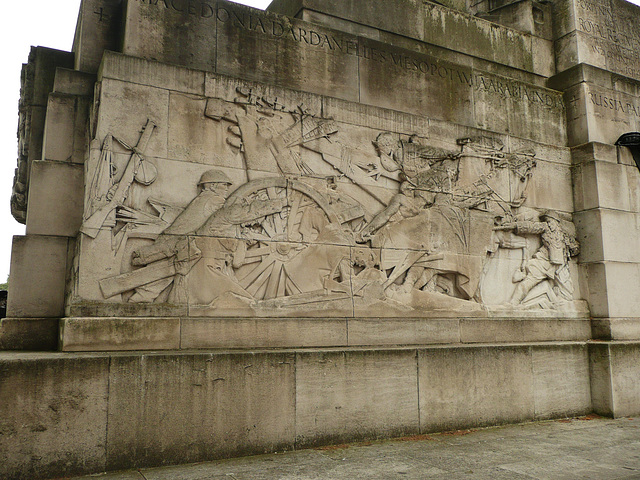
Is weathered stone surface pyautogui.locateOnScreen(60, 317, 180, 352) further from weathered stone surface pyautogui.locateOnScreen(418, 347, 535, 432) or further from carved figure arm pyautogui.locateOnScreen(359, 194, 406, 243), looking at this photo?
weathered stone surface pyautogui.locateOnScreen(418, 347, 535, 432)

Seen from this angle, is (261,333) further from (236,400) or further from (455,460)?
(455,460)

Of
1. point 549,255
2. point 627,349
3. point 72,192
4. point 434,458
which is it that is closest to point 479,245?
point 549,255

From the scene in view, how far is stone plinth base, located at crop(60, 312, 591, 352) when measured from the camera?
7.45 meters

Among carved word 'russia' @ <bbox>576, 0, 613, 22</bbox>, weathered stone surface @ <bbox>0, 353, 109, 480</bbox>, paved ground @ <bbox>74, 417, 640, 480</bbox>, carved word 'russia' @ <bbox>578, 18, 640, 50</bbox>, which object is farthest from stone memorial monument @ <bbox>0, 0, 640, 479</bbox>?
carved word 'russia' @ <bbox>576, 0, 613, 22</bbox>

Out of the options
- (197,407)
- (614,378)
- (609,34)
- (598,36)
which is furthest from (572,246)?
(197,407)

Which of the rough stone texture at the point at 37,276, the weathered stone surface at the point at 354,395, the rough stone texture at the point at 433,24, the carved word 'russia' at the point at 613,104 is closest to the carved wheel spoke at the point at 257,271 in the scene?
the weathered stone surface at the point at 354,395

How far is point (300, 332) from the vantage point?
8664 millimetres

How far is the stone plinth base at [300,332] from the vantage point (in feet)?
24.4

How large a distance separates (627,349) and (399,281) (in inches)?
190

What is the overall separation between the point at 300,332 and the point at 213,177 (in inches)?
106

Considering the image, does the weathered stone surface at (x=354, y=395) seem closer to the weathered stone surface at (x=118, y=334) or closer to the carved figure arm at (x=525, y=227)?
the weathered stone surface at (x=118, y=334)

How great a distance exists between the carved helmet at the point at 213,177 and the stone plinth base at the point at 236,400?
2620mm

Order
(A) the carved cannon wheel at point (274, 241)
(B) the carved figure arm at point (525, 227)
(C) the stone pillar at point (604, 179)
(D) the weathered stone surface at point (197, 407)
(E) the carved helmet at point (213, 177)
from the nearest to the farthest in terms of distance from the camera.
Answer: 1. (D) the weathered stone surface at point (197, 407)
2. (E) the carved helmet at point (213, 177)
3. (A) the carved cannon wheel at point (274, 241)
4. (C) the stone pillar at point (604, 179)
5. (B) the carved figure arm at point (525, 227)

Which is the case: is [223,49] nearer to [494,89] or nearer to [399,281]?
[399,281]
